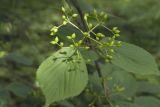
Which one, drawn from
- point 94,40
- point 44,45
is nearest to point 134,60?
point 94,40

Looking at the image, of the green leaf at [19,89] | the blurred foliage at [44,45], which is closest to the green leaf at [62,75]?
the blurred foliage at [44,45]

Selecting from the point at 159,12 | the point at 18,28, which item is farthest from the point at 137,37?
the point at 18,28

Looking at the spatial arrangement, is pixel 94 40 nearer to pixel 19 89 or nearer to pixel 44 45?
pixel 19 89

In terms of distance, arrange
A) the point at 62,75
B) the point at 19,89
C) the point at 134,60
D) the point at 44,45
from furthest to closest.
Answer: the point at 44,45, the point at 19,89, the point at 134,60, the point at 62,75

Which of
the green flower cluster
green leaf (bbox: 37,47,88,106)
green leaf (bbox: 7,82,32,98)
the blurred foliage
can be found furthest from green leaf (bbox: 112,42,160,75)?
green leaf (bbox: 7,82,32,98)

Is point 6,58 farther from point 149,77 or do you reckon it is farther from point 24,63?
point 149,77
